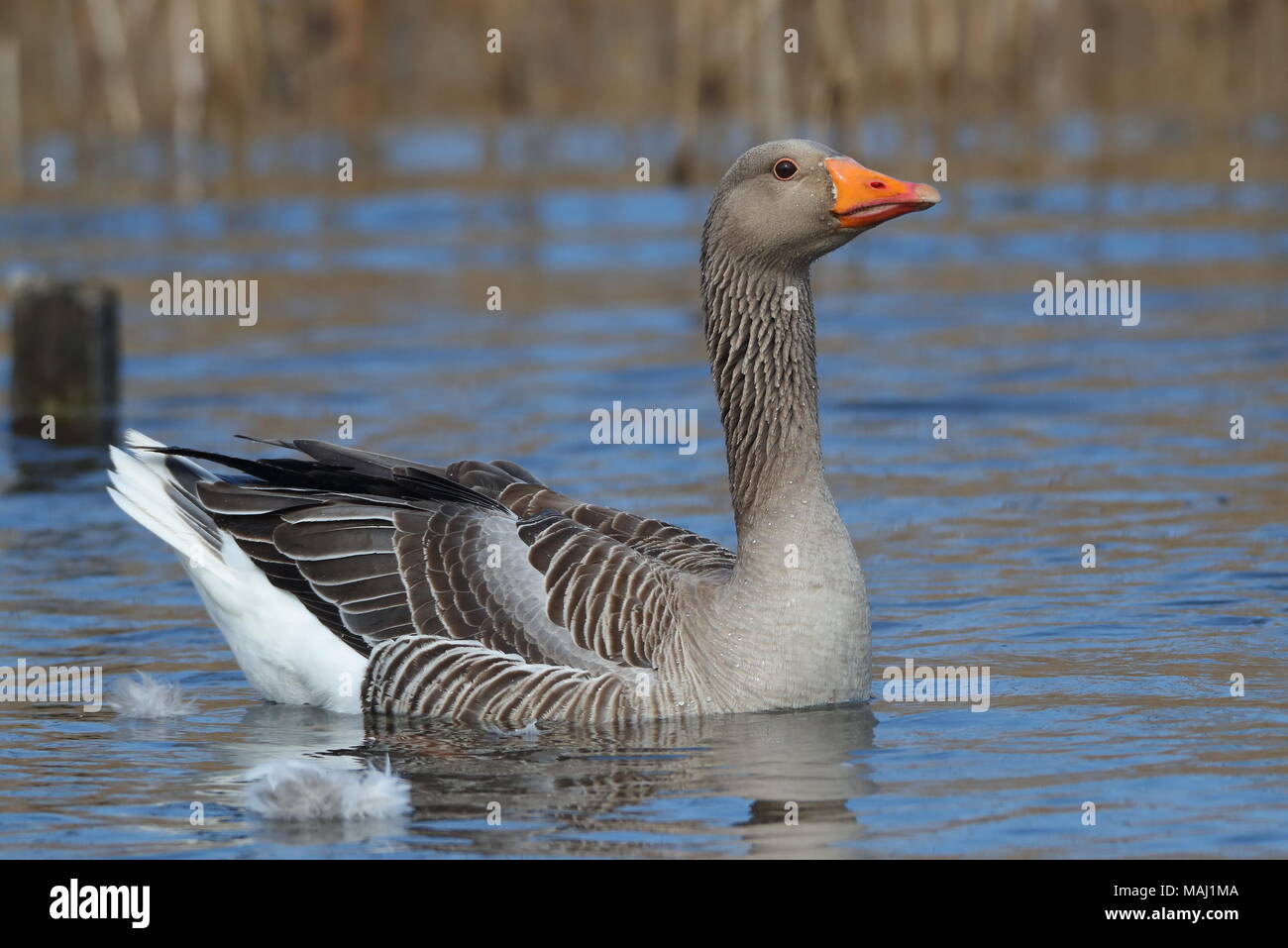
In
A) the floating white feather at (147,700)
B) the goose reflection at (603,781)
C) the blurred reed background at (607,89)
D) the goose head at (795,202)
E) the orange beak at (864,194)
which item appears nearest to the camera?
the goose reflection at (603,781)

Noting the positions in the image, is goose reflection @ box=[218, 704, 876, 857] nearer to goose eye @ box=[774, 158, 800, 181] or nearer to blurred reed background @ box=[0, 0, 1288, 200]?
goose eye @ box=[774, 158, 800, 181]

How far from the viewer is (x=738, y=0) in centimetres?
2364

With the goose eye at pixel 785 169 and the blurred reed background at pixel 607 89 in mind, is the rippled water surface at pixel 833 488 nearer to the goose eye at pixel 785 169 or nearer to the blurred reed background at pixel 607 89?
the blurred reed background at pixel 607 89

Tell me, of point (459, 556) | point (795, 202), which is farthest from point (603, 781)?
point (795, 202)

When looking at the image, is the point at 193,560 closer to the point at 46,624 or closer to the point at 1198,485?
the point at 46,624

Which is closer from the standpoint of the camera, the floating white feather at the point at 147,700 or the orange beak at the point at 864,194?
the orange beak at the point at 864,194

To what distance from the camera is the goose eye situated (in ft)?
31.8

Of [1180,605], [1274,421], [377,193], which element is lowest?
[1180,605]

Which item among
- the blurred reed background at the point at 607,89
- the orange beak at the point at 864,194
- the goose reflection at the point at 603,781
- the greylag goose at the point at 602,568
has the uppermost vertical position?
the blurred reed background at the point at 607,89

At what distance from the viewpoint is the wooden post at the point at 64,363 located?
52.9 ft

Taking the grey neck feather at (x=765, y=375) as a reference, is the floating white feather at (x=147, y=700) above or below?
below

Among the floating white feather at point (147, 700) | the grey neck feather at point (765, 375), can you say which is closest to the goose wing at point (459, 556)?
the grey neck feather at point (765, 375)

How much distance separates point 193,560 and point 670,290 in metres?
11.2

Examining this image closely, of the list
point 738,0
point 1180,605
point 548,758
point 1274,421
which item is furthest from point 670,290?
point 548,758
